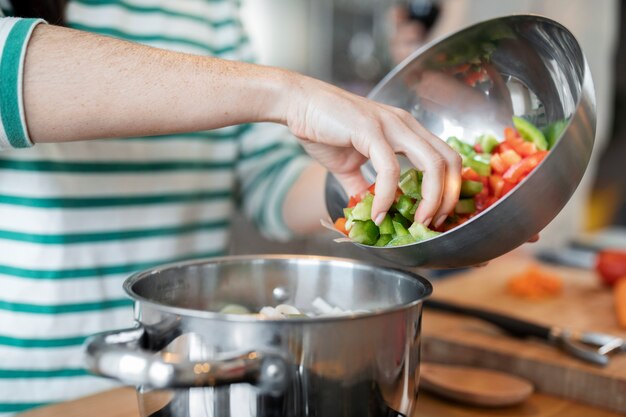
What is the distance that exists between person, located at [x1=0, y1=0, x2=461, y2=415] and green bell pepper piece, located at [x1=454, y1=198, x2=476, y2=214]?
5cm

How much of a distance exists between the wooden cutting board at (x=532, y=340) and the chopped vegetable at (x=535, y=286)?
2cm

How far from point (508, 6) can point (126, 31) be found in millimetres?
1855

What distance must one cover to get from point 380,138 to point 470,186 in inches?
6.3

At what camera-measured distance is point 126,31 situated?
108 centimetres

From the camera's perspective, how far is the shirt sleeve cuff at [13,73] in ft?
1.95

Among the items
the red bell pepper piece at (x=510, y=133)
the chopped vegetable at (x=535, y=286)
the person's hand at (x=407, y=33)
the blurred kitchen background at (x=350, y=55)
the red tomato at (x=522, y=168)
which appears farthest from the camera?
the blurred kitchen background at (x=350, y=55)

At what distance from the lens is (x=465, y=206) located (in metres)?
0.71

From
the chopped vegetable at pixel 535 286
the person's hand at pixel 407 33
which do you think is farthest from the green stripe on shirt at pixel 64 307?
the person's hand at pixel 407 33

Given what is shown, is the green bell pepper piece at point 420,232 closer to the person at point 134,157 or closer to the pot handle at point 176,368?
the person at point 134,157

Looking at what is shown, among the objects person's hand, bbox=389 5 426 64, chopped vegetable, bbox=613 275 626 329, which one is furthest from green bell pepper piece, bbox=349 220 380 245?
person's hand, bbox=389 5 426 64

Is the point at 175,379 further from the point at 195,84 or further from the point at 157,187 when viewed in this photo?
the point at 157,187

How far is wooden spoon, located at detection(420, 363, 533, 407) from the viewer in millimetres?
814

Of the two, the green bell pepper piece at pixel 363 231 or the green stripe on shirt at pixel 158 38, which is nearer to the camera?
the green bell pepper piece at pixel 363 231

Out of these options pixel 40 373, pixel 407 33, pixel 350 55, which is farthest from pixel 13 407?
pixel 350 55
